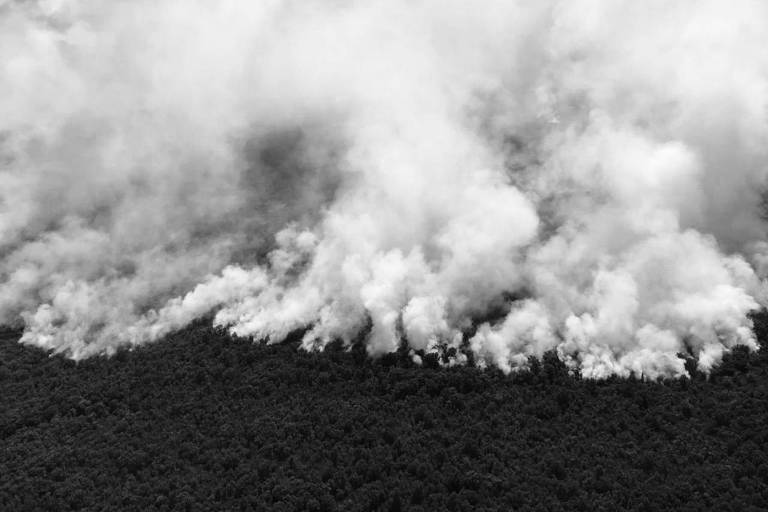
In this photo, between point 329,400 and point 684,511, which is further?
point 329,400

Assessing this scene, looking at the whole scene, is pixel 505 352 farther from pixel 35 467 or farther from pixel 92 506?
pixel 35 467

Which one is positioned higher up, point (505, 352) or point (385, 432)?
point (505, 352)

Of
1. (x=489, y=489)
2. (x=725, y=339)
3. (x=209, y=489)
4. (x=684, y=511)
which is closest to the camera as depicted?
(x=684, y=511)

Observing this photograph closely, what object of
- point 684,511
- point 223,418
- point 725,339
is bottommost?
point 684,511

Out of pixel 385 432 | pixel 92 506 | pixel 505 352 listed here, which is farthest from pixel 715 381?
pixel 92 506

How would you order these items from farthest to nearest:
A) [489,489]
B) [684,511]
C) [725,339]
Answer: [725,339]
[489,489]
[684,511]

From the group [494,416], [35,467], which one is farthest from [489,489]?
[35,467]
